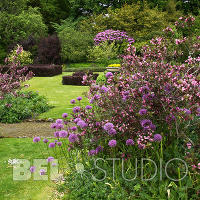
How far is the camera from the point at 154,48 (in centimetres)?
366

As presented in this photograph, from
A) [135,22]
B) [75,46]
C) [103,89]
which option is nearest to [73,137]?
[103,89]

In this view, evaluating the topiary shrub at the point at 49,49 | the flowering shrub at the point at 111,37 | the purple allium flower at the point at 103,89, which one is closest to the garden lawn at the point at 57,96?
the purple allium flower at the point at 103,89

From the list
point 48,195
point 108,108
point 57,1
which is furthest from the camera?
point 57,1

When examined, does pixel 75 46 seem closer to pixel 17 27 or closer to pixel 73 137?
pixel 17 27

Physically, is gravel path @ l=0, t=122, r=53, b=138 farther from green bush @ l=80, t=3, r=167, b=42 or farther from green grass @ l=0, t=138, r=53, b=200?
green bush @ l=80, t=3, r=167, b=42

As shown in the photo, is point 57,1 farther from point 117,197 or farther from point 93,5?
point 117,197

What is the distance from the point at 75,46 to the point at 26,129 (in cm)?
2041

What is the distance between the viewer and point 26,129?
7164 millimetres

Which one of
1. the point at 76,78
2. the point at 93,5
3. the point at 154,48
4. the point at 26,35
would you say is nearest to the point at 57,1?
the point at 93,5

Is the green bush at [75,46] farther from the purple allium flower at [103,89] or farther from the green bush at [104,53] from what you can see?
the purple allium flower at [103,89]

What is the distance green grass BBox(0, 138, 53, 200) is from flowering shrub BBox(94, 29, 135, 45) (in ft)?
67.4

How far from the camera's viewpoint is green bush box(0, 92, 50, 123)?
8.22 metres

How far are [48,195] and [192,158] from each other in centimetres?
186

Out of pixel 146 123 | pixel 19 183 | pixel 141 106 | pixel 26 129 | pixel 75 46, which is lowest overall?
pixel 26 129
